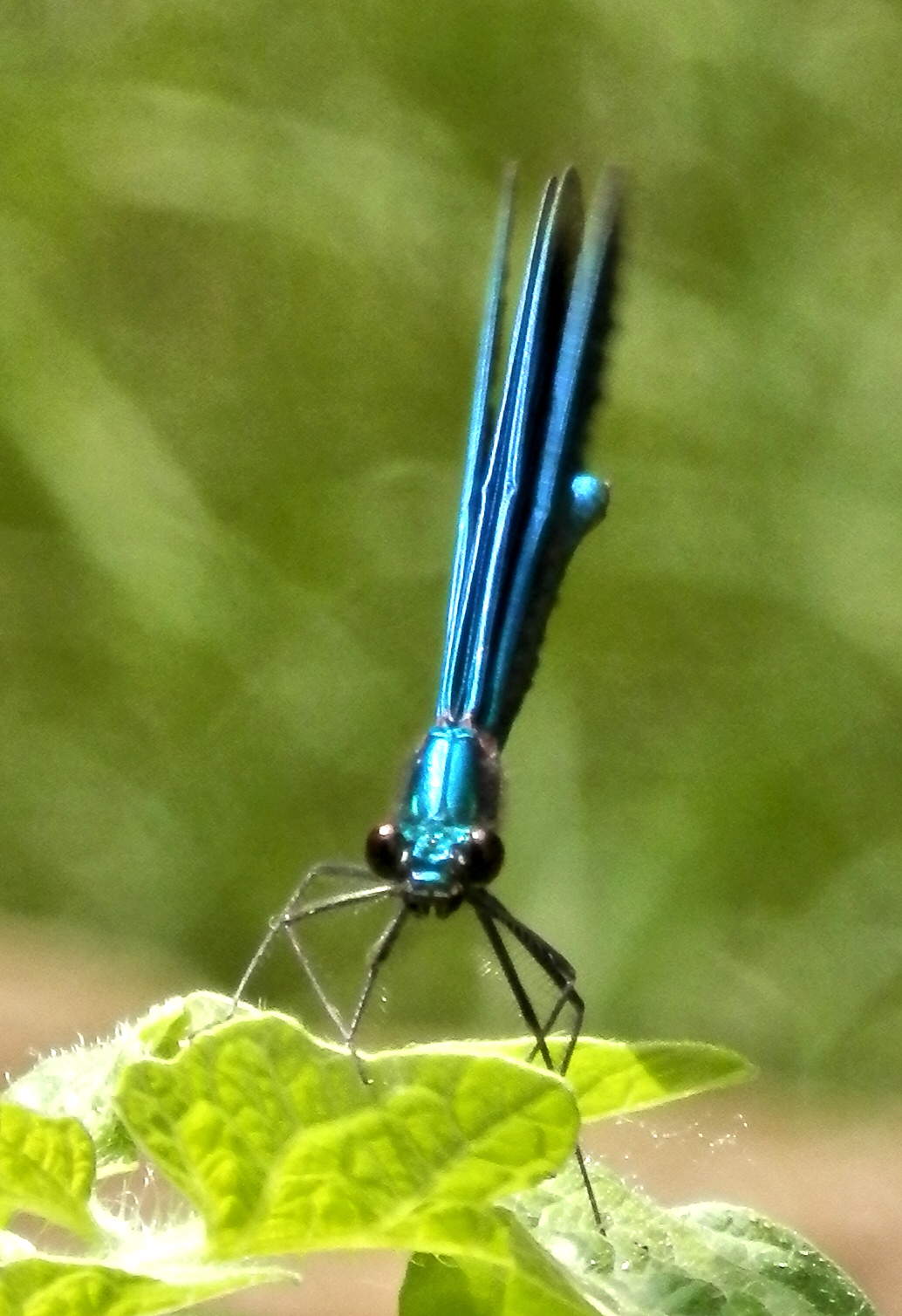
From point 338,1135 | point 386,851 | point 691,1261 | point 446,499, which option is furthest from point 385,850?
point 446,499

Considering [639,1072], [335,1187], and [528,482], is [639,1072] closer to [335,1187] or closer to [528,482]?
[335,1187]

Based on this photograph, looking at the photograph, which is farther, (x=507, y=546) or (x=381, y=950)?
(x=507, y=546)

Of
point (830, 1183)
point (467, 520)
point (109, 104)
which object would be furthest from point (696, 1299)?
point (109, 104)

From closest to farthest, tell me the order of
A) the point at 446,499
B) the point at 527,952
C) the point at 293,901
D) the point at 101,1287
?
1. the point at 101,1287
2. the point at 293,901
3. the point at 527,952
4. the point at 446,499

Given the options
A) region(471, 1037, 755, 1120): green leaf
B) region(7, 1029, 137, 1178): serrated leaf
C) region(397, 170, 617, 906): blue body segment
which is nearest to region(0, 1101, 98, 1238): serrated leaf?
region(7, 1029, 137, 1178): serrated leaf

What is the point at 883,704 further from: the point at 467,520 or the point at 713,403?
the point at 467,520

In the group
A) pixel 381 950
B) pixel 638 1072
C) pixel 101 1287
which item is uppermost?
pixel 381 950

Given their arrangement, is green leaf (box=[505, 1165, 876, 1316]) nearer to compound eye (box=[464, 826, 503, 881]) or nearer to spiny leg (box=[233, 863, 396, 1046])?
spiny leg (box=[233, 863, 396, 1046])
